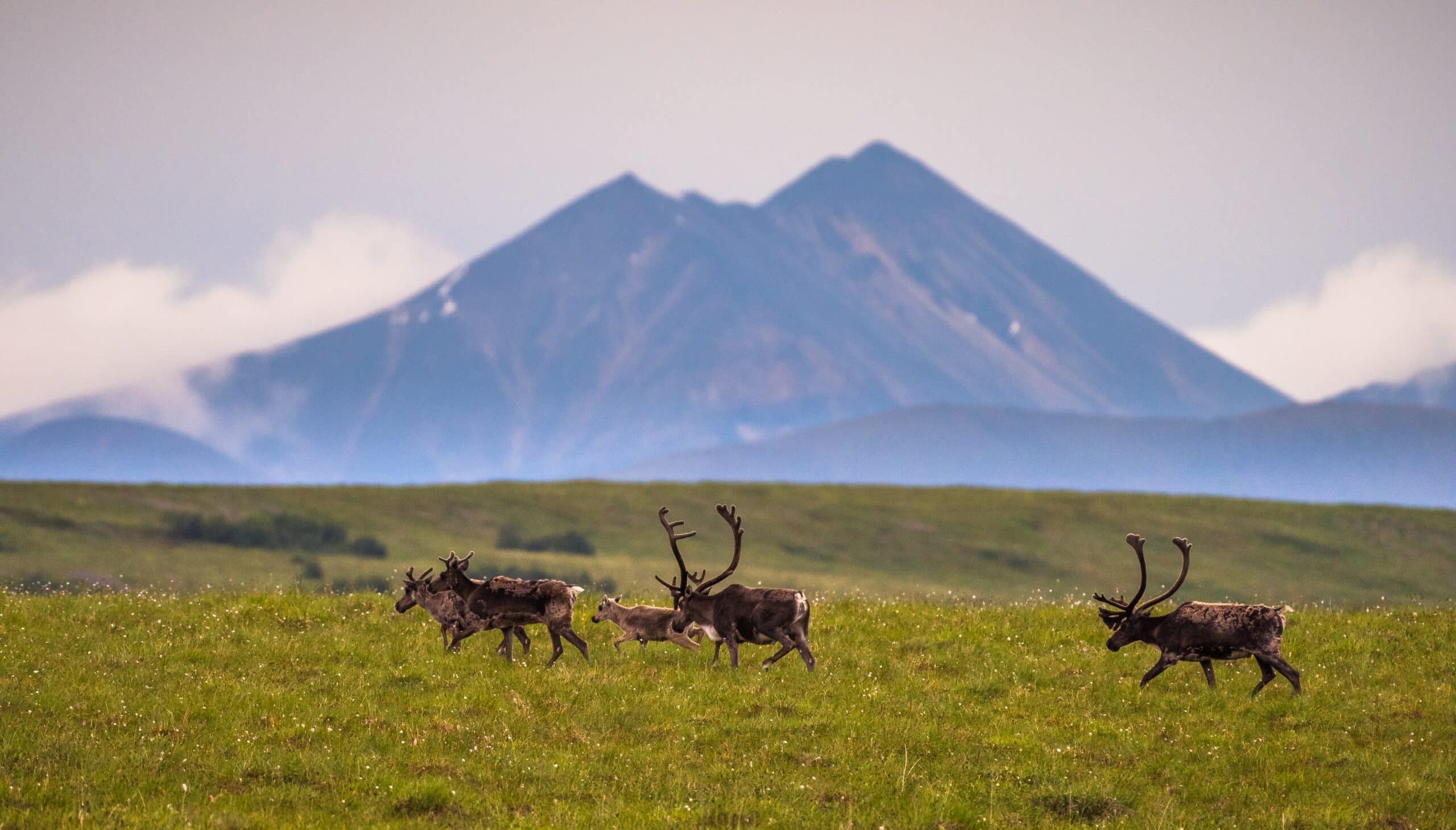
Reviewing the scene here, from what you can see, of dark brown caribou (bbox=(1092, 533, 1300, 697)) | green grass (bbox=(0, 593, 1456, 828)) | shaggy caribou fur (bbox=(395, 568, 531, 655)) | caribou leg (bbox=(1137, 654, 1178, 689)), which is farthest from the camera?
shaggy caribou fur (bbox=(395, 568, 531, 655))

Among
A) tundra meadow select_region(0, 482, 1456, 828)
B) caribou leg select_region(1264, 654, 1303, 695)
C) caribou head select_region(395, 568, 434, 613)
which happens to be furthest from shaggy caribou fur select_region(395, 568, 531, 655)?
caribou leg select_region(1264, 654, 1303, 695)

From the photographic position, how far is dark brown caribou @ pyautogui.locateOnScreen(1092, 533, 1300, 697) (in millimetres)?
18609

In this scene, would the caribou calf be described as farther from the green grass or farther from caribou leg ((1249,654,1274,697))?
caribou leg ((1249,654,1274,697))

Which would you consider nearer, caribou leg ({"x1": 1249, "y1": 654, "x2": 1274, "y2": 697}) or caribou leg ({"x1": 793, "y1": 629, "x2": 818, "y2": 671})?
caribou leg ({"x1": 1249, "y1": 654, "x2": 1274, "y2": 697})

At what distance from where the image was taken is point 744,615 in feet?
67.6

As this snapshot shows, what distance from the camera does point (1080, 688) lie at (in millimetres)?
19328

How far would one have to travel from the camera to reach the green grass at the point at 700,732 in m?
14.3

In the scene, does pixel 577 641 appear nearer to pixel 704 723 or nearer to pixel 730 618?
pixel 730 618

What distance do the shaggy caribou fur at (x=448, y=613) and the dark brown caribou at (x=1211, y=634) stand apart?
29.0 feet

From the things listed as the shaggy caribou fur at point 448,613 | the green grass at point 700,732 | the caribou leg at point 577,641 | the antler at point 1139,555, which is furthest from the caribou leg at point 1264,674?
the shaggy caribou fur at point 448,613

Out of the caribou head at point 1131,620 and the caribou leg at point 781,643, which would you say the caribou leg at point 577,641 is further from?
the caribou head at point 1131,620

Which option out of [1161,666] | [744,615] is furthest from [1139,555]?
[744,615]

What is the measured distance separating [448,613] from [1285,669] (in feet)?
40.9

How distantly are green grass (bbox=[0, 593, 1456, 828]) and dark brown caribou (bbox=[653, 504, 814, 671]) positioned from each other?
18.2 inches
